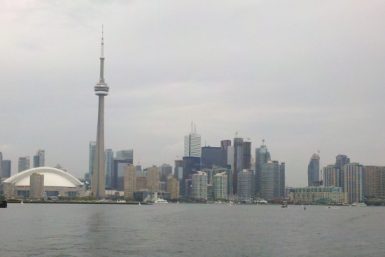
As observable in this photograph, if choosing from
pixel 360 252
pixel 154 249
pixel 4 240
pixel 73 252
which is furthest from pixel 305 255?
pixel 4 240

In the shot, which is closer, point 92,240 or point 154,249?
point 154,249

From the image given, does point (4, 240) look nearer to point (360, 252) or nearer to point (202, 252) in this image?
point (202, 252)

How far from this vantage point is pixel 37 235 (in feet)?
238

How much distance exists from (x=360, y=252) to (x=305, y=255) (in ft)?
21.9

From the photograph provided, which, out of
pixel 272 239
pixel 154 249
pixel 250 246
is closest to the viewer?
pixel 154 249

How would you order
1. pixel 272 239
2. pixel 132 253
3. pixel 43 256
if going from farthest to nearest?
pixel 272 239
pixel 132 253
pixel 43 256

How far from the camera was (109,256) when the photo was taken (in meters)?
52.8

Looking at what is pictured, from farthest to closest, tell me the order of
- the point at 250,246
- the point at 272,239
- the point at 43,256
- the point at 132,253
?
A: the point at 272,239 < the point at 250,246 < the point at 132,253 < the point at 43,256

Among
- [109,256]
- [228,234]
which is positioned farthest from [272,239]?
[109,256]

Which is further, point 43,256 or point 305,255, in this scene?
point 305,255

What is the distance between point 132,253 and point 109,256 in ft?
8.27

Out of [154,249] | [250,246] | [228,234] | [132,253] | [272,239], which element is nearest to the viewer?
[132,253]

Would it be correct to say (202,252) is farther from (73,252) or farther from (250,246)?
(73,252)

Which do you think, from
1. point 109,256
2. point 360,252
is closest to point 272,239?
point 360,252
